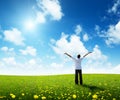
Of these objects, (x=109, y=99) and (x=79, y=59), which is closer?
(x=109, y=99)

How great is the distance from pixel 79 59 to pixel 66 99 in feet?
35.5

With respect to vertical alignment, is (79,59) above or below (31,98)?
above

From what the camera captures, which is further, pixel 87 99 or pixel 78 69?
pixel 78 69

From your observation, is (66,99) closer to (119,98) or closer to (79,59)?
(119,98)

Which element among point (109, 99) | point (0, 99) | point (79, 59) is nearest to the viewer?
point (0, 99)

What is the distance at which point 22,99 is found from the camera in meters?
15.1

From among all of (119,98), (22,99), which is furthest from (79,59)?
(22,99)

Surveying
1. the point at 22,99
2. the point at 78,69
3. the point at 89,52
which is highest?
the point at 89,52

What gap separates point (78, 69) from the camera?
2598cm

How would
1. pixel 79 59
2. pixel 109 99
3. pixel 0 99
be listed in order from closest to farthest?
pixel 0 99, pixel 109 99, pixel 79 59

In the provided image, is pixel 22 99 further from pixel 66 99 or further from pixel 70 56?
pixel 70 56

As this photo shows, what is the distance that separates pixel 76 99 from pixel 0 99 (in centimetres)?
444

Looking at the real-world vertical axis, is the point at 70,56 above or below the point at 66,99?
above

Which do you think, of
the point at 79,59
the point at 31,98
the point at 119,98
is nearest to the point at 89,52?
the point at 79,59
